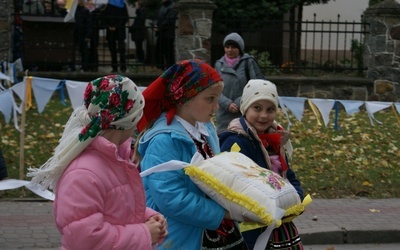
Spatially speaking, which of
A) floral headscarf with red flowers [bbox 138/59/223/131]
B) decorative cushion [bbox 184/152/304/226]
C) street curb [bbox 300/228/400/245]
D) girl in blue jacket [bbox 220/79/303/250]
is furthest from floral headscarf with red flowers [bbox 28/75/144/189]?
street curb [bbox 300/228/400/245]

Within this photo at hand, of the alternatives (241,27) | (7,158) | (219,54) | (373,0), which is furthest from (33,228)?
(373,0)

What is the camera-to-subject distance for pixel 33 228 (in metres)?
8.42

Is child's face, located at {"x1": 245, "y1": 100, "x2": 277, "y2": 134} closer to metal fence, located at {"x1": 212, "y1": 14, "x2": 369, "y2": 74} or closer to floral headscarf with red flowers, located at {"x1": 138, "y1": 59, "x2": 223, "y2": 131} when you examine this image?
floral headscarf with red flowers, located at {"x1": 138, "y1": 59, "x2": 223, "y2": 131}

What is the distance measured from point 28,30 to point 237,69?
7.62 m

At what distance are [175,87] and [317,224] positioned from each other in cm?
494

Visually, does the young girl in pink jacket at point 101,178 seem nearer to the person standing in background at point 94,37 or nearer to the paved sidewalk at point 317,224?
the paved sidewalk at point 317,224

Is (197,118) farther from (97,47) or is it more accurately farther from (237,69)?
(97,47)

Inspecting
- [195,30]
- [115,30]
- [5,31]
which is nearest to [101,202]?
[5,31]

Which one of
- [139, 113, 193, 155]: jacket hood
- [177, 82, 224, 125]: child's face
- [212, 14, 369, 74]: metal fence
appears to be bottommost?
[212, 14, 369, 74]: metal fence

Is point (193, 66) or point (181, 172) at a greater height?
point (193, 66)

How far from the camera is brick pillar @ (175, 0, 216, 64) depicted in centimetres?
1577

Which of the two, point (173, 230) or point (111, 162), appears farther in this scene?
point (173, 230)

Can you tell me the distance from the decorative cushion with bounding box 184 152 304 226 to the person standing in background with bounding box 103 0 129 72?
12601 mm

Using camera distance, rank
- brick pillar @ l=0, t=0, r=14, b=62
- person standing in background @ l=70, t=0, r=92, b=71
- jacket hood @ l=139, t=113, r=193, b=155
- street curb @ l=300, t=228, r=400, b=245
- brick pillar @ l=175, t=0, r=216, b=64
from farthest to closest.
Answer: person standing in background @ l=70, t=0, r=92, b=71 < brick pillar @ l=175, t=0, r=216, b=64 < brick pillar @ l=0, t=0, r=14, b=62 < street curb @ l=300, t=228, r=400, b=245 < jacket hood @ l=139, t=113, r=193, b=155
